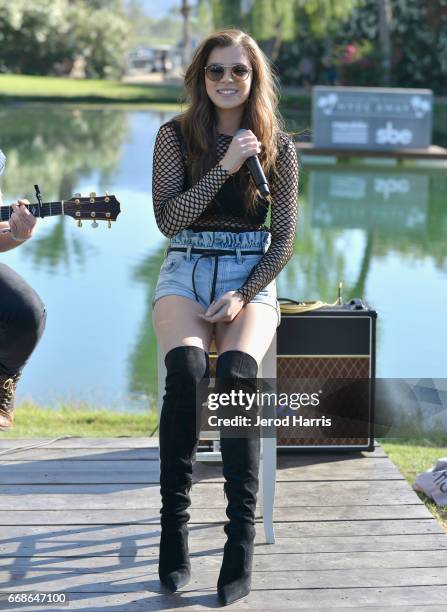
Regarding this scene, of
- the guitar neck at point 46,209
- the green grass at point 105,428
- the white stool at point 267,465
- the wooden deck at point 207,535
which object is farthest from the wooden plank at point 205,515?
the guitar neck at point 46,209

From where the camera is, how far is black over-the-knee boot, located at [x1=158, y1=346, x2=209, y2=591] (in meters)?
2.96

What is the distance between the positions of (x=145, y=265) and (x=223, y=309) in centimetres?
690

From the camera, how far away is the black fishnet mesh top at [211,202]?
10.7ft

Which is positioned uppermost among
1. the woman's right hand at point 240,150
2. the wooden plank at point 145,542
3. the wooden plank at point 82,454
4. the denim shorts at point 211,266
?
the woman's right hand at point 240,150

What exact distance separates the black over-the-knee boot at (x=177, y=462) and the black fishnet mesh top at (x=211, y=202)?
14.9 inches

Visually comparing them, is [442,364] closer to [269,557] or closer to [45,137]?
[269,557]

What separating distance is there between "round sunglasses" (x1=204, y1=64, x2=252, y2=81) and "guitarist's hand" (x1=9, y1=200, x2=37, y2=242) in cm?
69

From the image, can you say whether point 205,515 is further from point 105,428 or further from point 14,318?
point 105,428

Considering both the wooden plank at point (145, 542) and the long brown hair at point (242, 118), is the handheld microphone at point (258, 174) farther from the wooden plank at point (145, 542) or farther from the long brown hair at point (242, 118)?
the wooden plank at point (145, 542)

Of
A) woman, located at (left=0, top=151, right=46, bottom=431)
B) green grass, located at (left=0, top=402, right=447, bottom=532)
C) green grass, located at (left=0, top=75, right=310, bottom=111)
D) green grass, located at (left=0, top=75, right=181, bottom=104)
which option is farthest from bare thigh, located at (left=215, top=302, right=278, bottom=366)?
green grass, located at (left=0, top=75, right=181, bottom=104)

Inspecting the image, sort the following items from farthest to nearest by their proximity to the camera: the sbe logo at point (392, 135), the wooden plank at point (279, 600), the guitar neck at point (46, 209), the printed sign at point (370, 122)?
the sbe logo at point (392, 135), the printed sign at point (370, 122), the guitar neck at point (46, 209), the wooden plank at point (279, 600)

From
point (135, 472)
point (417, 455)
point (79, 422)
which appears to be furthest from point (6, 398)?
point (417, 455)

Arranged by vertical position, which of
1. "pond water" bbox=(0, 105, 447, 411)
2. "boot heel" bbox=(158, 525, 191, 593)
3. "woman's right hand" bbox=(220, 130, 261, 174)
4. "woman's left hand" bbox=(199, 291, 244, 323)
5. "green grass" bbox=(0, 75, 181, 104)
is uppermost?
"woman's right hand" bbox=(220, 130, 261, 174)

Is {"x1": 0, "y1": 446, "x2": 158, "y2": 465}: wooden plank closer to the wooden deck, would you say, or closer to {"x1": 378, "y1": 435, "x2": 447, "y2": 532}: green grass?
the wooden deck
